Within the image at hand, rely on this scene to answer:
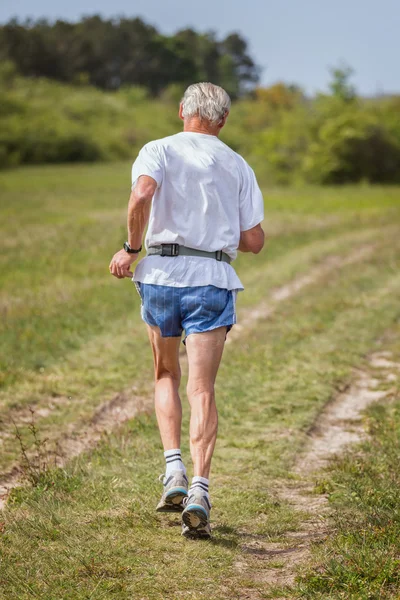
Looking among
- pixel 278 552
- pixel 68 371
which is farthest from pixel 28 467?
pixel 68 371

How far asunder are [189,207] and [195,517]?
1597 millimetres

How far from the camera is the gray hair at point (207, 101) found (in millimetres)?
4770

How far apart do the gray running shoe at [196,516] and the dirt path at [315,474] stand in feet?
0.79

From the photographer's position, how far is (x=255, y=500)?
17.5 ft

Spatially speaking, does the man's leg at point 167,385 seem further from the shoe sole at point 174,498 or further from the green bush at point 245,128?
the green bush at point 245,128

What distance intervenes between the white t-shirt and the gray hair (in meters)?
0.13

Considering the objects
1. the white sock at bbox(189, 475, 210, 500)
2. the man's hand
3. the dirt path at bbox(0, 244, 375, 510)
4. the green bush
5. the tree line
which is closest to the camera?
the white sock at bbox(189, 475, 210, 500)

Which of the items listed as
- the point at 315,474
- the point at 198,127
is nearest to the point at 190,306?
the point at 198,127

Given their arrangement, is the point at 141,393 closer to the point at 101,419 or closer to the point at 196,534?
the point at 101,419

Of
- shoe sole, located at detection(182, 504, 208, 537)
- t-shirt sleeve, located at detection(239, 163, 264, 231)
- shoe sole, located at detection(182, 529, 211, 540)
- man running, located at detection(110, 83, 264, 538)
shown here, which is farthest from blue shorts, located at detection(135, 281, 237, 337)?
shoe sole, located at detection(182, 529, 211, 540)

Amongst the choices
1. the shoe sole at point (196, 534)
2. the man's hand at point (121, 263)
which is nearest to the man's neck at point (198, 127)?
the man's hand at point (121, 263)

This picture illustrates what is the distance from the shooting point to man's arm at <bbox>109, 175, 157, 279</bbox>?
4602 mm

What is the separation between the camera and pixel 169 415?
4969 millimetres

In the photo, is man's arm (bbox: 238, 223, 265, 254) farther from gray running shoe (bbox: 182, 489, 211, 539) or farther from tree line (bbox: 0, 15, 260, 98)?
tree line (bbox: 0, 15, 260, 98)
